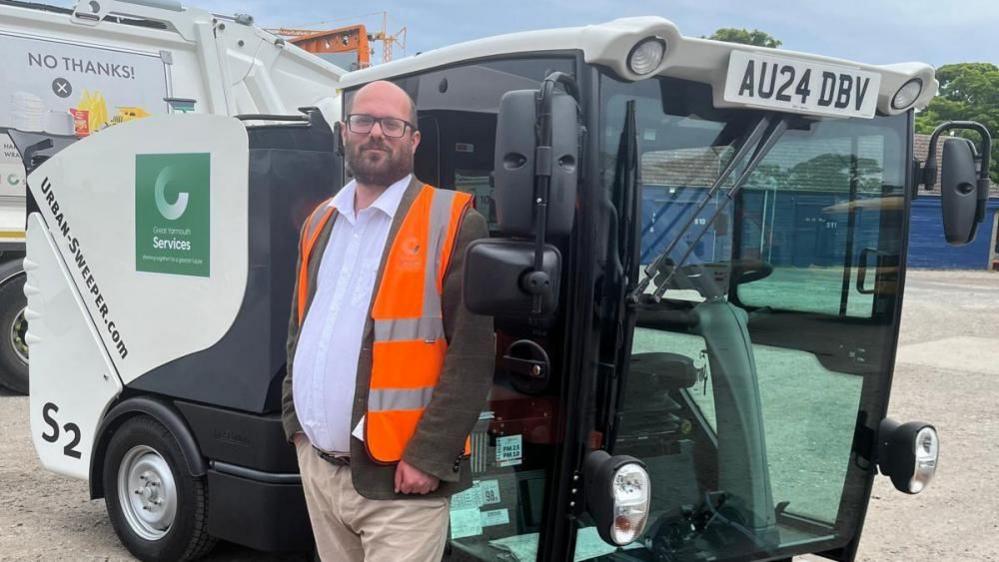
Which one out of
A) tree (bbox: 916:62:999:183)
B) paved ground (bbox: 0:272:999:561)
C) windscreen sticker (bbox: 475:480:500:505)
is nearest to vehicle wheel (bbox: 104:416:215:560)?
paved ground (bbox: 0:272:999:561)

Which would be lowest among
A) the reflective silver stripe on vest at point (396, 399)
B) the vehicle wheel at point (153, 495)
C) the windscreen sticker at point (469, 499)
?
the vehicle wheel at point (153, 495)

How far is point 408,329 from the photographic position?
2395 mm

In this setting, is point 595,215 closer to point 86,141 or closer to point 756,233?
point 756,233

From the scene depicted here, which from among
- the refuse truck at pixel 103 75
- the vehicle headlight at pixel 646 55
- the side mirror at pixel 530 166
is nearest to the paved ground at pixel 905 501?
the refuse truck at pixel 103 75

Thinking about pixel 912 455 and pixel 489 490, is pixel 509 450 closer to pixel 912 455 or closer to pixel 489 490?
pixel 489 490

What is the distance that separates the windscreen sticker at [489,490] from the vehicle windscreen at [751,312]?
0.28 m

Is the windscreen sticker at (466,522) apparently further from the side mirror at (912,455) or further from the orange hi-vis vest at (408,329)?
the side mirror at (912,455)

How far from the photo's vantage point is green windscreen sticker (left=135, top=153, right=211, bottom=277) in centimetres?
359

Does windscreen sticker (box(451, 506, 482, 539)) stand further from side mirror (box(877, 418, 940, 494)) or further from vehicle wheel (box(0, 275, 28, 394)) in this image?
vehicle wheel (box(0, 275, 28, 394))

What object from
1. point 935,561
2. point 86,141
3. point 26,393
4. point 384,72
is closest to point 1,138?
point 26,393

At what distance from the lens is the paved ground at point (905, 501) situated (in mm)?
4402

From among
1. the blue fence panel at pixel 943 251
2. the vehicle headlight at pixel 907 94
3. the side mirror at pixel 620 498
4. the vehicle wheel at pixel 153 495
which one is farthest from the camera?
the blue fence panel at pixel 943 251

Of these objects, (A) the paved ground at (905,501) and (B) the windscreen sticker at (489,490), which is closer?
(B) the windscreen sticker at (489,490)

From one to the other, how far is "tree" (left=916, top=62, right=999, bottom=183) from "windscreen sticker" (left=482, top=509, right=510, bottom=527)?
37.9 m
